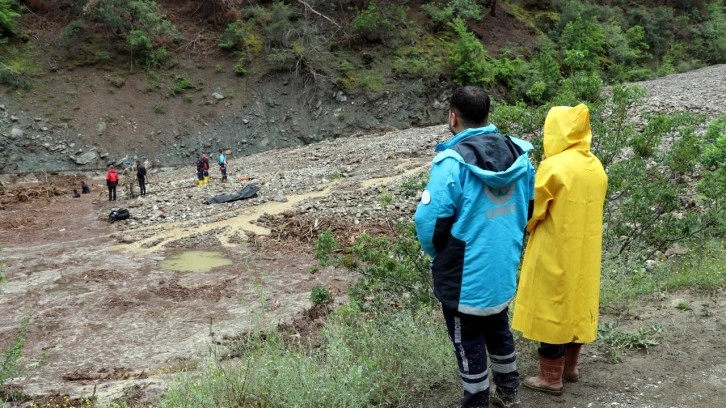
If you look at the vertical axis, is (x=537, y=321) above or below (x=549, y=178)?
below

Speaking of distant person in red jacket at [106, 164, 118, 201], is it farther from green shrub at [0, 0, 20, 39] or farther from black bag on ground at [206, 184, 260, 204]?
green shrub at [0, 0, 20, 39]

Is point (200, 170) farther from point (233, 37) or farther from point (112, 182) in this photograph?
point (233, 37)

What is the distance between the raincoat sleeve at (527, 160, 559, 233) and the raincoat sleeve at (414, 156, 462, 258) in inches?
23.7

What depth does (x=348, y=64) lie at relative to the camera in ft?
82.7

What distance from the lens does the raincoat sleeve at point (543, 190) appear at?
10.1 ft

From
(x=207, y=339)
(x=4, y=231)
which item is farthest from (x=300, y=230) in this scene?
(x=4, y=231)

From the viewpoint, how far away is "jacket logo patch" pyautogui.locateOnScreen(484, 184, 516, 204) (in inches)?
111

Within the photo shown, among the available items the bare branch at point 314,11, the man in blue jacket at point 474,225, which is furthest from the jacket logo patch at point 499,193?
the bare branch at point 314,11

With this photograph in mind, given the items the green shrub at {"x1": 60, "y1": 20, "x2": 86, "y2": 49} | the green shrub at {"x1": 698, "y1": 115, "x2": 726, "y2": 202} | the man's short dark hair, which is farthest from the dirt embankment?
the green shrub at {"x1": 60, "y1": 20, "x2": 86, "y2": 49}

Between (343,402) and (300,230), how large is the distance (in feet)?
30.0

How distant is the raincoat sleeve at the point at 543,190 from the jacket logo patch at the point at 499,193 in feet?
0.93

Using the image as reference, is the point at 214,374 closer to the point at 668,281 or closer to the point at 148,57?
the point at 668,281

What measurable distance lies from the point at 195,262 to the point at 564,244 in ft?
29.7

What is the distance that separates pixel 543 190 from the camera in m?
3.10
